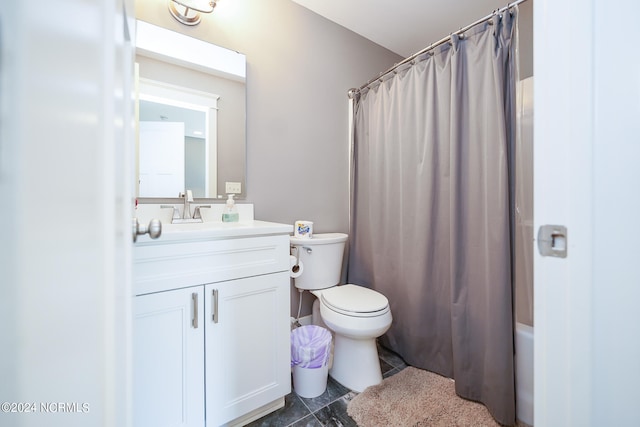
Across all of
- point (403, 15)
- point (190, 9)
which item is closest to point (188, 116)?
point (190, 9)

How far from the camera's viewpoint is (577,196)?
38cm

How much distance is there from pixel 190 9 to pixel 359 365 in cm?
212

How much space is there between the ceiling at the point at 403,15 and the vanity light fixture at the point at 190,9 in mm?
666

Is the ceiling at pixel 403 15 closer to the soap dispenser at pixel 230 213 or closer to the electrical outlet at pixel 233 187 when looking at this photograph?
the electrical outlet at pixel 233 187

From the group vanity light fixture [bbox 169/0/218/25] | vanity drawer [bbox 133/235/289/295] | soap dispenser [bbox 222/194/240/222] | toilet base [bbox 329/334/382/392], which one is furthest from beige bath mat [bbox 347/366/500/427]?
vanity light fixture [bbox 169/0/218/25]

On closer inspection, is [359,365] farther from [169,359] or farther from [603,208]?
[603,208]

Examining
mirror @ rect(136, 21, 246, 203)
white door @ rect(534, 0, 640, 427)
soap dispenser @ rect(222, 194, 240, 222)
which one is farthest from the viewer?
soap dispenser @ rect(222, 194, 240, 222)

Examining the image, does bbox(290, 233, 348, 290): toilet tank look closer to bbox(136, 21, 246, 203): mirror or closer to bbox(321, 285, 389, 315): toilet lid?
bbox(321, 285, 389, 315): toilet lid

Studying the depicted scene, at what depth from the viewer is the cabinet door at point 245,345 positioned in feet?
3.22

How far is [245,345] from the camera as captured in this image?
1.06 m

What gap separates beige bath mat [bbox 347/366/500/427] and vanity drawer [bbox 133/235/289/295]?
30.6 inches

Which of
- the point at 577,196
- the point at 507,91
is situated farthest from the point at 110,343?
the point at 507,91

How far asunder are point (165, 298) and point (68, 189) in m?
0.78

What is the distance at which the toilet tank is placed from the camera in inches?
61.6
